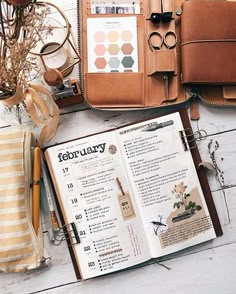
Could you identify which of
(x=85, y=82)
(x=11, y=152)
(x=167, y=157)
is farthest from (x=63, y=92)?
(x=167, y=157)

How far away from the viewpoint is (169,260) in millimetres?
1013

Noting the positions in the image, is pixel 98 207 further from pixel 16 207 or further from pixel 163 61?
pixel 163 61

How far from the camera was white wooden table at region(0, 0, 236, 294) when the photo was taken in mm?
999

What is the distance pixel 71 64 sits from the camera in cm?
99

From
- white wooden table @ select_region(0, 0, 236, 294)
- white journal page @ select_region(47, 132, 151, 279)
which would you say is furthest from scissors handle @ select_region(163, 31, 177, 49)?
white journal page @ select_region(47, 132, 151, 279)

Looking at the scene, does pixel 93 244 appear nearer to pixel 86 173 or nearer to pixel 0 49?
pixel 86 173

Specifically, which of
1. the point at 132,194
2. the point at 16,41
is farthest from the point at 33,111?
the point at 132,194

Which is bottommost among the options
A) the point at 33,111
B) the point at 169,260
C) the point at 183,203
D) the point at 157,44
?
the point at 169,260

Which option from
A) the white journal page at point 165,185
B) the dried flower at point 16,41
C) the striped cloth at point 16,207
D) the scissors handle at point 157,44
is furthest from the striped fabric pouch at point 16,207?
the scissors handle at point 157,44

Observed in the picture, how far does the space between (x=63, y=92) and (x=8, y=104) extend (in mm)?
120

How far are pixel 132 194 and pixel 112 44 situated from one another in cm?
33

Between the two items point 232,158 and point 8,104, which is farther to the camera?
point 232,158

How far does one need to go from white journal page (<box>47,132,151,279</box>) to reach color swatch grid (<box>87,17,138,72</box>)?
0.17 m

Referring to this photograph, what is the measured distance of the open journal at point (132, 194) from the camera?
99 cm
